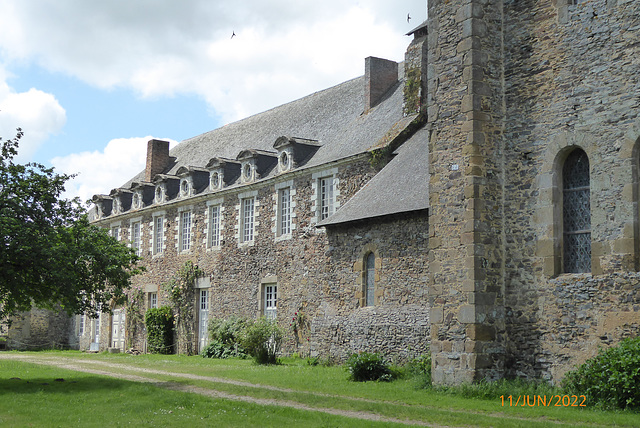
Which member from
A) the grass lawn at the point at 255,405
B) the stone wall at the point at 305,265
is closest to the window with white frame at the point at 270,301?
the stone wall at the point at 305,265

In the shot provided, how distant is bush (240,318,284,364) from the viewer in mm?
20750

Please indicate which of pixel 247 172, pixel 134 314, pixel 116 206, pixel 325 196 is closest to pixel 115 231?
pixel 116 206

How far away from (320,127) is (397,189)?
28.9ft

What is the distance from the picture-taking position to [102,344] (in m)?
33.6

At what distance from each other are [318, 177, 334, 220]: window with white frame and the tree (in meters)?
7.96

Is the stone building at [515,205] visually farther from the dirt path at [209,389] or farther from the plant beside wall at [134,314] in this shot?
the plant beside wall at [134,314]

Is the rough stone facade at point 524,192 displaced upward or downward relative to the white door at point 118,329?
upward

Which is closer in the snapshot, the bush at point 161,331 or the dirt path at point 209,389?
the dirt path at point 209,389

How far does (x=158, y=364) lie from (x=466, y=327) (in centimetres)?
1121

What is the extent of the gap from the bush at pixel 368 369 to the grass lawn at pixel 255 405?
0.34 metres

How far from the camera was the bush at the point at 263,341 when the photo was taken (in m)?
20.8

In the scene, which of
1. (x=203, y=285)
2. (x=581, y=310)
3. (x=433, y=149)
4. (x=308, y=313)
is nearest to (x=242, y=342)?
(x=308, y=313)

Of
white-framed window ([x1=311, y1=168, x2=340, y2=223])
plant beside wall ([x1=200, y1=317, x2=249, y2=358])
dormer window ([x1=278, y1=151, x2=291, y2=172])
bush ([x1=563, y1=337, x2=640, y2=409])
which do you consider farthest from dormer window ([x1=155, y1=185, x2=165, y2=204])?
bush ([x1=563, y1=337, x2=640, y2=409])

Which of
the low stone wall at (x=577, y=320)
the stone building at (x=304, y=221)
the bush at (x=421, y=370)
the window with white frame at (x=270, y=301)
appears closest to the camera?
the low stone wall at (x=577, y=320)
